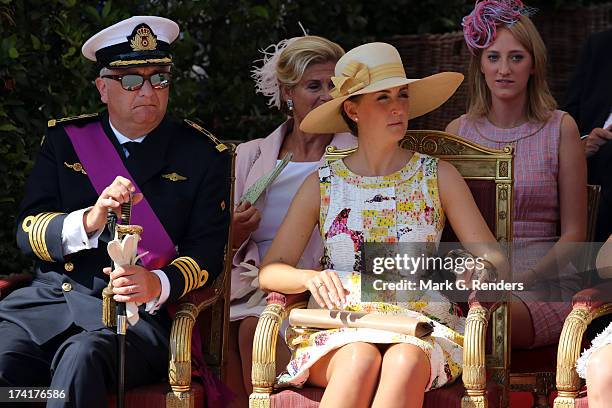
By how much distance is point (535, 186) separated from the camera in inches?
232

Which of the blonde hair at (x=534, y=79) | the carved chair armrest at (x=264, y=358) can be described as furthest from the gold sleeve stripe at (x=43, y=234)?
the blonde hair at (x=534, y=79)

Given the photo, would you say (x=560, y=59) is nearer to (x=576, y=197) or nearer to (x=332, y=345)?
(x=576, y=197)

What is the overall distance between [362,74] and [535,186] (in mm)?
1086

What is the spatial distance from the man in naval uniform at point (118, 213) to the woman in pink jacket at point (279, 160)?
1.68 feet

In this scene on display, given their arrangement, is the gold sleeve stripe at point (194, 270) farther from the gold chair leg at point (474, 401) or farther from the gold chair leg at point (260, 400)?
the gold chair leg at point (474, 401)

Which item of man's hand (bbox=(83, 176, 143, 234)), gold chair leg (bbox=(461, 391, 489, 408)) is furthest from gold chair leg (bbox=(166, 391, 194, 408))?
gold chair leg (bbox=(461, 391, 489, 408))

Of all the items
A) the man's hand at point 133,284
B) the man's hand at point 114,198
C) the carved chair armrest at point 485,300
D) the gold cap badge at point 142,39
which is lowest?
the carved chair armrest at point 485,300

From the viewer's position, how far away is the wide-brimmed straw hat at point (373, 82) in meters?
5.28

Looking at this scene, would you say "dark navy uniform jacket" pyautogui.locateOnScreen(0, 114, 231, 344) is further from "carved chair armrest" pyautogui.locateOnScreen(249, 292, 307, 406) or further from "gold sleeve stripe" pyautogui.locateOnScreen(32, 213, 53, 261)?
"carved chair armrest" pyautogui.locateOnScreen(249, 292, 307, 406)

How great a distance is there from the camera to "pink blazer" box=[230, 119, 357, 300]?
5.92 m

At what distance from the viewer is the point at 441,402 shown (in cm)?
482

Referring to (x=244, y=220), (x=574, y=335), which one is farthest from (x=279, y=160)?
(x=574, y=335)

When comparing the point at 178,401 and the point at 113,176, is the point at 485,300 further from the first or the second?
the point at 113,176

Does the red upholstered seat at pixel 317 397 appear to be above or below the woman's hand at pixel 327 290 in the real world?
below
